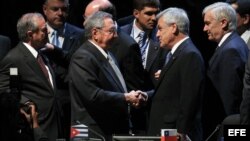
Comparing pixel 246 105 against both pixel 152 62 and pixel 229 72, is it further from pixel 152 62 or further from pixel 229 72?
pixel 152 62

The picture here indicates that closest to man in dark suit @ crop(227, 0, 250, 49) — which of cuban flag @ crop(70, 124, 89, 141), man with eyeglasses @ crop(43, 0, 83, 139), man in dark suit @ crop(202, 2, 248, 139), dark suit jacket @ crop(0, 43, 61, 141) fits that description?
man in dark suit @ crop(202, 2, 248, 139)

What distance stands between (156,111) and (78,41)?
1569 millimetres

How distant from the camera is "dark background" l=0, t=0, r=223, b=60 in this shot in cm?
1097

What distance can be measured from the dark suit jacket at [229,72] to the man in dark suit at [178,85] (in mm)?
247

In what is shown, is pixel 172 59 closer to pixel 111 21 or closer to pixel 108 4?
pixel 111 21

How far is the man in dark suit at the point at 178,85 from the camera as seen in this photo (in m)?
8.38

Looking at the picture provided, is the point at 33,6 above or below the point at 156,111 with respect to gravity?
above

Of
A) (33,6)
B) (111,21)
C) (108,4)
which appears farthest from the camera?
(33,6)

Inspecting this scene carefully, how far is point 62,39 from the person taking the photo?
33.1 feet

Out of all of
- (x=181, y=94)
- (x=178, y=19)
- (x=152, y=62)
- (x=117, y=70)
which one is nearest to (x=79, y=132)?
(x=181, y=94)

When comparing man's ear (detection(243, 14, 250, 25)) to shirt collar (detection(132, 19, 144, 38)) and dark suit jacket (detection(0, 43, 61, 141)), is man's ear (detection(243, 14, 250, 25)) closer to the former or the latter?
shirt collar (detection(132, 19, 144, 38))

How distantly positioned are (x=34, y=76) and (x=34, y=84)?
0.07 m

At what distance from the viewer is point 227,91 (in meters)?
8.59

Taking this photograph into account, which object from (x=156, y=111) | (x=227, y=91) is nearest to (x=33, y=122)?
(x=156, y=111)
